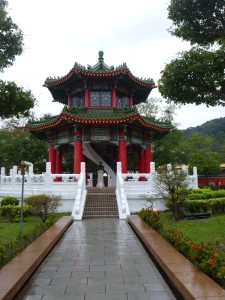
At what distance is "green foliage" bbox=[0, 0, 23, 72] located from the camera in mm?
9070

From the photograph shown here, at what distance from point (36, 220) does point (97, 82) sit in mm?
11274

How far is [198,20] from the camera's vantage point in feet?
31.9

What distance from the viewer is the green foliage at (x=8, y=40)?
907cm

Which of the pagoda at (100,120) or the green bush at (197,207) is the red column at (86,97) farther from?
the green bush at (197,207)

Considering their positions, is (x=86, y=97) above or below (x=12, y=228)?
above

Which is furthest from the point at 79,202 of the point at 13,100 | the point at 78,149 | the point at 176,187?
the point at 13,100

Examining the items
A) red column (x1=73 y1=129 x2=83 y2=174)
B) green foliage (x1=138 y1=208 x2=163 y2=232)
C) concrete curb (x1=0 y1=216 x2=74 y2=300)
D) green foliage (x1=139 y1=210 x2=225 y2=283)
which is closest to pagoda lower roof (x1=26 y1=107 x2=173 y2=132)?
red column (x1=73 y1=129 x2=83 y2=174)

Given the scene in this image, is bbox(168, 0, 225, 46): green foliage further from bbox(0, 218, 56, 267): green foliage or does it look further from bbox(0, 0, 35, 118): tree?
bbox(0, 218, 56, 267): green foliage

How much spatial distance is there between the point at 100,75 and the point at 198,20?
476 inches

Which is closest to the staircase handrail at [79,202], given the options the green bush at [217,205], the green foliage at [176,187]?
the green foliage at [176,187]

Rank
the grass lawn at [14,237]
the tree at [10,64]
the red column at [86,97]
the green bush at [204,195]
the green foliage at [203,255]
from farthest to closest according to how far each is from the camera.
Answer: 1. the red column at [86,97]
2. the green bush at [204,195]
3. the tree at [10,64]
4. the grass lawn at [14,237]
5. the green foliage at [203,255]

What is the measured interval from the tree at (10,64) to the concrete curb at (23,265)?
3.85 meters

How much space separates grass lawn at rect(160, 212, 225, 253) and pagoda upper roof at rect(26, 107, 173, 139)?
7.29m

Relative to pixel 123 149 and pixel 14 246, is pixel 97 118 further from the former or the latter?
pixel 14 246
